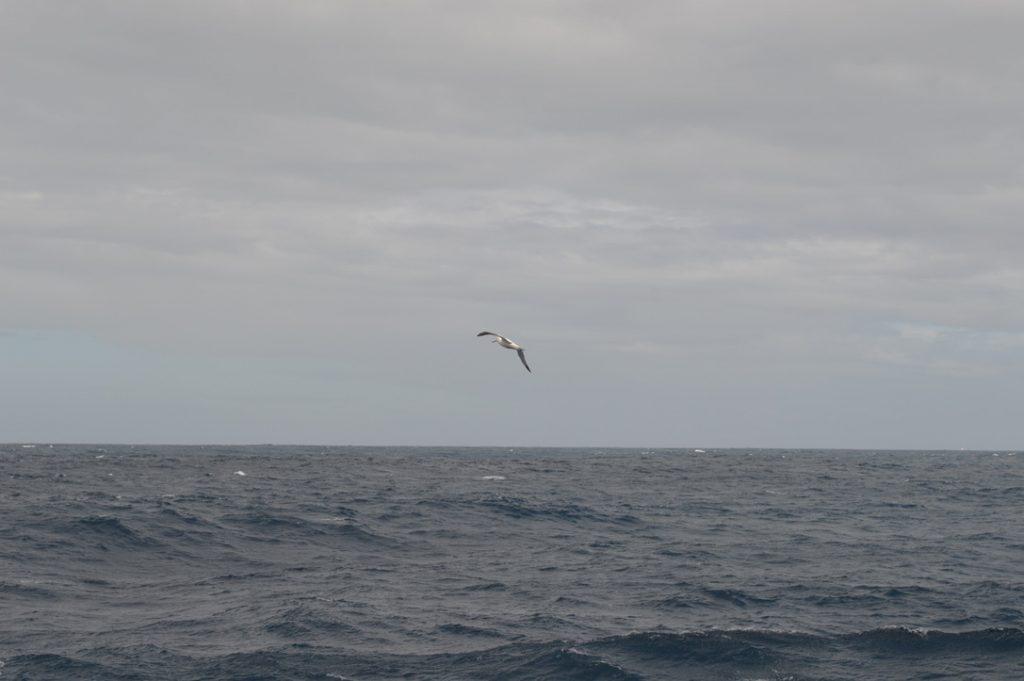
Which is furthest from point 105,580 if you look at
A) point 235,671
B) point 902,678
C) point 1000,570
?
point 1000,570

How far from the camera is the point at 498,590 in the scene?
28531mm

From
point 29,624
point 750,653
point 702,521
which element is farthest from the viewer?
point 702,521

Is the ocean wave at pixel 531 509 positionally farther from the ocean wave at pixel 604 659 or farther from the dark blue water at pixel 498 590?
the ocean wave at pixel 604 659

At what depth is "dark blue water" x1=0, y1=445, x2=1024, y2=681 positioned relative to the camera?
68.5 feet

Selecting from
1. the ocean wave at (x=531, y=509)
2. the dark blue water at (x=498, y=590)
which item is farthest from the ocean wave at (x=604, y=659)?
the ocean wave at (x=531, y=509)

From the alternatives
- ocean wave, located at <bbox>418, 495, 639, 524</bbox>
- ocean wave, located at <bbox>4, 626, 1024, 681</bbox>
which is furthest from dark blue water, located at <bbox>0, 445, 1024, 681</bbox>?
ocean wave, located at <bbox>418, 495, 639, 524</bbox>

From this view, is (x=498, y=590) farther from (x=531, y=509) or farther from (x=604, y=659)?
(x=531, y=509)

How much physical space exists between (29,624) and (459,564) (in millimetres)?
13524

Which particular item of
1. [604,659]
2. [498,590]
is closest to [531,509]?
[498,590]

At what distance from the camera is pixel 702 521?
4712 centimetres

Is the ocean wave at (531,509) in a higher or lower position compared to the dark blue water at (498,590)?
higher

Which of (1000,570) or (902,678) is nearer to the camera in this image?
(902,678)

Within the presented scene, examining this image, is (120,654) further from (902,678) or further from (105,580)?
(902,678)

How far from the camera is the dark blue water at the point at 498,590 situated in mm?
20891
